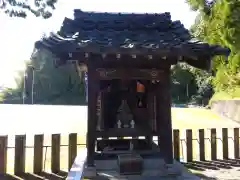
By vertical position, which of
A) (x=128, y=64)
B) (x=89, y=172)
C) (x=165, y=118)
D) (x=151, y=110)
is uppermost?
(x=128, y=64)

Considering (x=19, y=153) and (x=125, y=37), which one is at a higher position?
(x=125, y=37)

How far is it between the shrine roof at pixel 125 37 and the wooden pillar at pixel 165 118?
0.72 meters

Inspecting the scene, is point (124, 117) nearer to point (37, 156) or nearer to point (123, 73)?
point (123, 73)

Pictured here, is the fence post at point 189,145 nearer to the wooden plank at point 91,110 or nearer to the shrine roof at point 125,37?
the shrine roof at point 125,37

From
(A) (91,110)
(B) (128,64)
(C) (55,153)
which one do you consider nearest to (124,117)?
(A) (91,110)

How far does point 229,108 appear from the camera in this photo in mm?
18594

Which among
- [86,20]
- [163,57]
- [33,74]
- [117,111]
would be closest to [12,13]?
[86,20]

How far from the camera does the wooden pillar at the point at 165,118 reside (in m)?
5.35

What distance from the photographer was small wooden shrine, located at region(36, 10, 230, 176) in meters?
4.76

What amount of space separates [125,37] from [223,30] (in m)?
7.43

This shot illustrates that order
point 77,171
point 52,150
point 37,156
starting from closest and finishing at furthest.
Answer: point 77,171 → point 37,156 → point 52,150

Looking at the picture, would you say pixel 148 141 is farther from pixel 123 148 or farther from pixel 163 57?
pixel 163 57

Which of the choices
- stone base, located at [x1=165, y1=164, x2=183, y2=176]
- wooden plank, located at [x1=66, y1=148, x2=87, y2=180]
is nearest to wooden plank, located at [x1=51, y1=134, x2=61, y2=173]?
wooden plank, located at [x1=66, y1=148, x2=87, y2=180]

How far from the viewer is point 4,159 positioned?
674cm
